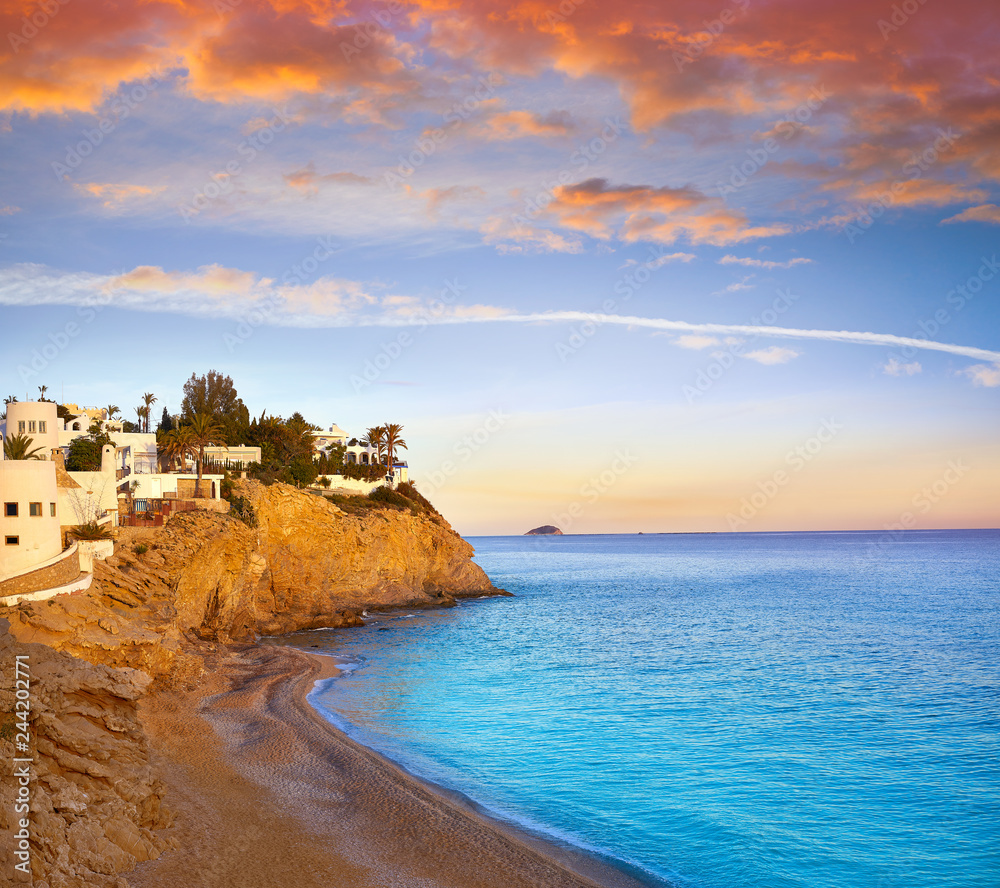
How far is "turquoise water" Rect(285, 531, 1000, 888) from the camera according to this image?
17.7 metres

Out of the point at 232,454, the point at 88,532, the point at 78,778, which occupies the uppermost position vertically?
the point at 232,454

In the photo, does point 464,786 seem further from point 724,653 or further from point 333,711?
point 724,653

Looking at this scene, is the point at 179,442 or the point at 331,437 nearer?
the point at 179,442

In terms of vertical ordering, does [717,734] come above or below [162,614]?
below

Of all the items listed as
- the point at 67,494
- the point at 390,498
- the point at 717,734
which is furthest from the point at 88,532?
the point at 390,498

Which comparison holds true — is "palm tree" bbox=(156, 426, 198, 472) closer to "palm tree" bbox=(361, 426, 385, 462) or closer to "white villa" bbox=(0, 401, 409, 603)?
"white villa" bbox=(0, 401, 409, 603)

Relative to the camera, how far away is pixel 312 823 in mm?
17000

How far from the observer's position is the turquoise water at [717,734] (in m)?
17.7

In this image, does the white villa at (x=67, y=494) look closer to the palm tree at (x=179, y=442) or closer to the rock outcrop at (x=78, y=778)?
the palm tree at (x=179, y=442)

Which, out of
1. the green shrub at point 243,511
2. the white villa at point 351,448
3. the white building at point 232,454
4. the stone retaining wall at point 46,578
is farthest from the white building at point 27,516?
the white villa at point 351,448

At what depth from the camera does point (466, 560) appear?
84.0m

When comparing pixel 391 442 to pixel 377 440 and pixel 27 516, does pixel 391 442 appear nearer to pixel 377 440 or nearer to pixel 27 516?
pixel 377 440

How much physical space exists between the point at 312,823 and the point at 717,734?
15784 mm

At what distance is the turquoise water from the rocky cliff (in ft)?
20.5
